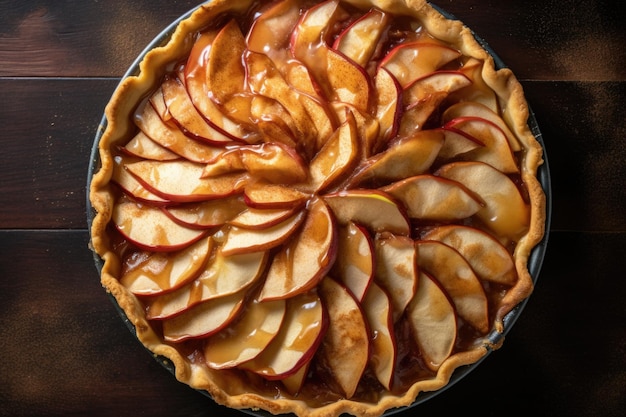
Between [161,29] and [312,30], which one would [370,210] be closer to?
[312,30]

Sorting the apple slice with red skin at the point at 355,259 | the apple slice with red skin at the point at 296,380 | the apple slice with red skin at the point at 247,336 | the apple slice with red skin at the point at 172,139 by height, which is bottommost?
the apple slice with red skin at the point at 296,380

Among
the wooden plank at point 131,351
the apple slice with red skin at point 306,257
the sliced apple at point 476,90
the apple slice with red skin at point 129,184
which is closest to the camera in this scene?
the apple slice with red skin at point 306,257

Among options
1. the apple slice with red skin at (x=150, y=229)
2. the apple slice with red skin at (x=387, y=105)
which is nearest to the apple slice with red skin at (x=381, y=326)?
the apple slice with red skin at (x=387, y=105)

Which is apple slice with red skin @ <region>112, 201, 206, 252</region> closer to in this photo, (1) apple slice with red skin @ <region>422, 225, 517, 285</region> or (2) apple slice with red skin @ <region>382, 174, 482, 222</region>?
(2) apple slice with red skin @ <region>382, 174, 482, 222</region>

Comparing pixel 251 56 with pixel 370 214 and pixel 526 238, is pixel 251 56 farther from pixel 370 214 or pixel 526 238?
pixel 526 238

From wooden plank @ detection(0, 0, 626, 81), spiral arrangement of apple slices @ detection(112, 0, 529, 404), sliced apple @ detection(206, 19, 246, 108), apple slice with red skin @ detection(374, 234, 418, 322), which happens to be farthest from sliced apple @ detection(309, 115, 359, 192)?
wooden plank @ detection(0, 0, 626, 81)

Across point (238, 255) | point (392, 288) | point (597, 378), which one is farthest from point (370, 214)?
point (597, 378)

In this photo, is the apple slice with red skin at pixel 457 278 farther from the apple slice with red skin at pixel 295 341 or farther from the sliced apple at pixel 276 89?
the sliced apple at pixel 276 89
